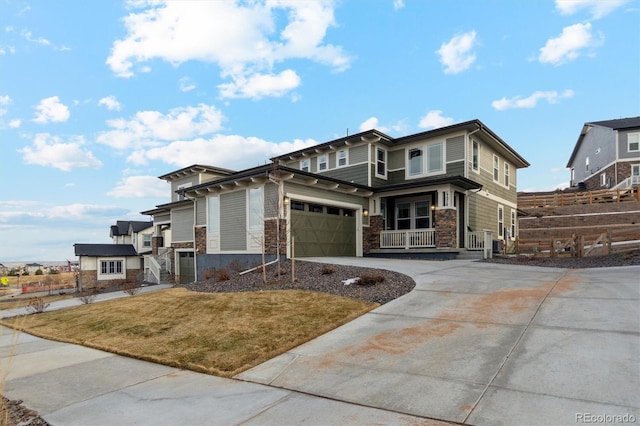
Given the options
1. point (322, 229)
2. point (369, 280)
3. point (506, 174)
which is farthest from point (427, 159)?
point (369, 280)

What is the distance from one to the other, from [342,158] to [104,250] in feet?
85.4

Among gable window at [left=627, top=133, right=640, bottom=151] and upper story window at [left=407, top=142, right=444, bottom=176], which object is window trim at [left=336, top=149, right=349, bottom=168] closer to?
upper story window at [left=407, top=142, right=444, bottom=176]

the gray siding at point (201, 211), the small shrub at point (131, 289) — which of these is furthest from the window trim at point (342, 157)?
the small shrub at point (131, 289)

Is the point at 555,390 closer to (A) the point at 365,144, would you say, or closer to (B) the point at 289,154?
(A) the point at 365,144

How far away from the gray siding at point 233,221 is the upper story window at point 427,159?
31.3 ft

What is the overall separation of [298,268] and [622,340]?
10012 millimetres

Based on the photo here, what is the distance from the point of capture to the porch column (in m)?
17.0

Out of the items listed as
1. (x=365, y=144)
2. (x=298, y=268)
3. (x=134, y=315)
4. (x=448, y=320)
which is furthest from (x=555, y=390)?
(x=365, y=144)

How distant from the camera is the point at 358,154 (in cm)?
2022

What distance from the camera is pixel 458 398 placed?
384 cm

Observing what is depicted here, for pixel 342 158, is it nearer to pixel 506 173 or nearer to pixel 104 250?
pixel 506 173

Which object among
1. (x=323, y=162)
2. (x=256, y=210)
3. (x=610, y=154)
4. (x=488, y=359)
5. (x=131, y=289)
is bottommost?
(x=131, y=289)

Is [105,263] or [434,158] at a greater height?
[434,158]

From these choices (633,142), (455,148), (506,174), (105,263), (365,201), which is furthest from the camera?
(105,263)
